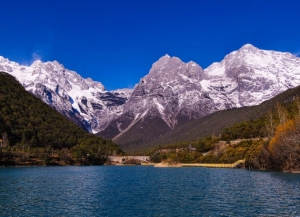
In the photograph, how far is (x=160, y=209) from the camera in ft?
173

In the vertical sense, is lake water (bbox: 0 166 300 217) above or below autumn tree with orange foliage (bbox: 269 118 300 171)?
below

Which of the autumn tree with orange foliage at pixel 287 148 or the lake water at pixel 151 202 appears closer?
the lake water at pixel 151 202

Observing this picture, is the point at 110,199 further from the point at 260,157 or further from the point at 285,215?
the point at 260,157

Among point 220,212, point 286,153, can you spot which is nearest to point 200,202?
point 220,212

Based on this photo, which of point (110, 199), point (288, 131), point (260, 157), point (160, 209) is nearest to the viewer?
point (160, 209)

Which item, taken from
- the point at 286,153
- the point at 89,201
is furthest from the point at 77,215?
the point at 286,153

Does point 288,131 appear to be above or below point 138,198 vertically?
above

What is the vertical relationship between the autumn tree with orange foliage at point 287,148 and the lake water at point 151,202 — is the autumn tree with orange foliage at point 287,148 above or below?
above

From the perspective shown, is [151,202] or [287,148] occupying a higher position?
[287,148]

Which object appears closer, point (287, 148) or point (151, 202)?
point (151, 202)

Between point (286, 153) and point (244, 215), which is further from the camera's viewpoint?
point (286, 153)

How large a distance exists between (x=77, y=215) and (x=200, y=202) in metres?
21.5

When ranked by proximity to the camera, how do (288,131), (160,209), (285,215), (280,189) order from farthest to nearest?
(288,131)
(280,189)
(160,209)
(285,215)

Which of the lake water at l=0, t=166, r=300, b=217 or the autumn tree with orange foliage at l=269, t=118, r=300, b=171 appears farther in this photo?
the autumn tree with orange foliage at l=269, t=118, r=300, b=171
